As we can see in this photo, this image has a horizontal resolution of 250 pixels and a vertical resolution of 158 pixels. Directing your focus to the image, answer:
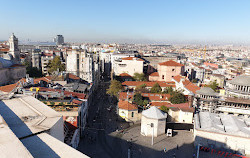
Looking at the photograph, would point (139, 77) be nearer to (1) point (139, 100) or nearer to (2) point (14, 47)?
(1) point (139, 100)

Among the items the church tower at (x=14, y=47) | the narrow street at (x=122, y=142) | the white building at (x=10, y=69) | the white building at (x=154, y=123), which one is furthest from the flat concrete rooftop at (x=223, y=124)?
the church tower at (x=14, y=47)

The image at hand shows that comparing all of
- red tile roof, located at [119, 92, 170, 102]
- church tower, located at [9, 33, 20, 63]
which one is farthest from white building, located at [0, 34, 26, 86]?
red tile roof, located at [119, 92, 170, 102]

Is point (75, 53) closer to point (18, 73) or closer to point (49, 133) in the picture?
point (18, 73)

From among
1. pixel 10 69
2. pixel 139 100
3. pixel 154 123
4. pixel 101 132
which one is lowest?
pixel 101 132

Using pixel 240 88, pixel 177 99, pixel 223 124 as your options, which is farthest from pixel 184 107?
pixel 240 88

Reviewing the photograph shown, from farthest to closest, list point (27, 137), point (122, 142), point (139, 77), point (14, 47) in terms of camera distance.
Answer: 1. point (139, 77)
2. point (14, 47)
3. point (122, 142)
4. point (27, 137)

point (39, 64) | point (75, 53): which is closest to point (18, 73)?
point (75, 53)

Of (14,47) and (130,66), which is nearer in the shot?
(14,47)
